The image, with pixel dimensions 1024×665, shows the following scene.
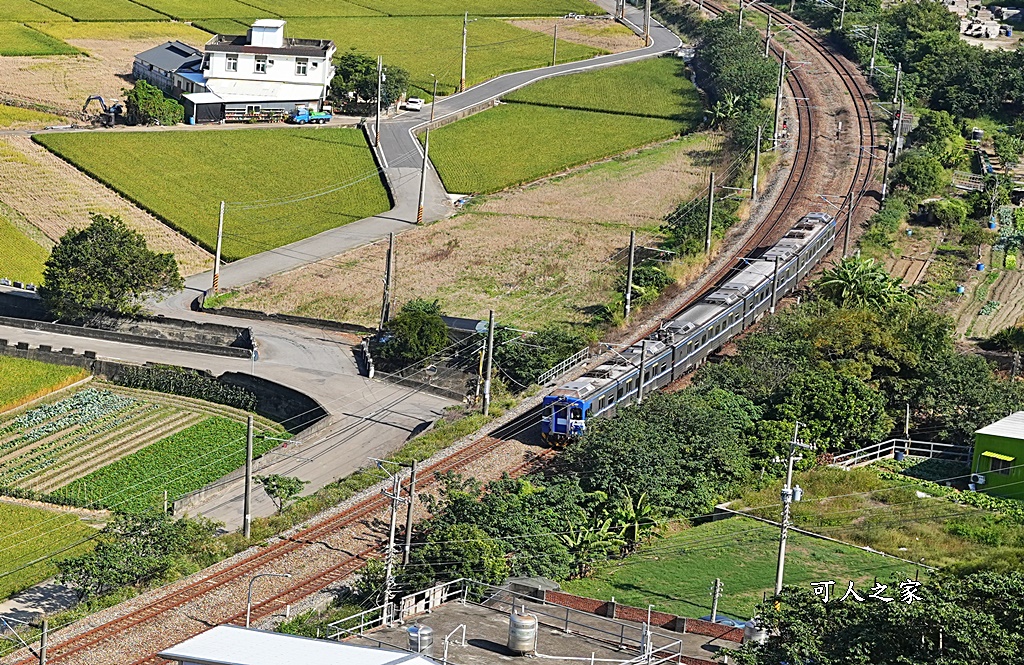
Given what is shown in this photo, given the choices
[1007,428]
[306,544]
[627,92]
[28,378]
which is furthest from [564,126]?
[306,544]

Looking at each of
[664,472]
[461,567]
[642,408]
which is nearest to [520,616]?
[461,567]

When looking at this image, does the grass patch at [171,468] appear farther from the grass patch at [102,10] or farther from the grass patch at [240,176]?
the grass patch at [102,10]

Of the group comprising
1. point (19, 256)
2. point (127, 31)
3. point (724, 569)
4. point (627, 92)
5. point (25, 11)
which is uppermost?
point (25, 11)

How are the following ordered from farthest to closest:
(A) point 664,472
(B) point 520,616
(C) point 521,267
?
(C) point 521,267 < (A) point 664,472 < (B) point 520,616

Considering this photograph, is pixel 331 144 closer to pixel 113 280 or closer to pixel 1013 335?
pixel 113 280

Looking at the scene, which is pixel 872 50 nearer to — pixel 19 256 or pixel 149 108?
pixel 149 108

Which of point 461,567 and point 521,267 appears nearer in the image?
point 461,567
